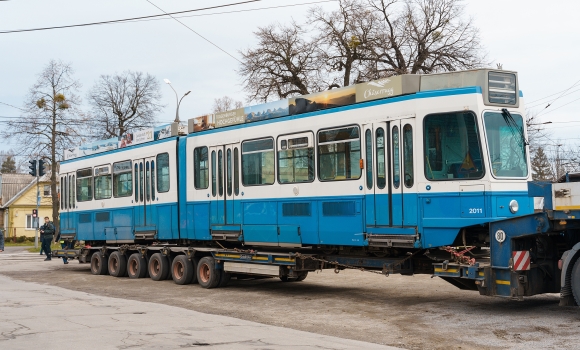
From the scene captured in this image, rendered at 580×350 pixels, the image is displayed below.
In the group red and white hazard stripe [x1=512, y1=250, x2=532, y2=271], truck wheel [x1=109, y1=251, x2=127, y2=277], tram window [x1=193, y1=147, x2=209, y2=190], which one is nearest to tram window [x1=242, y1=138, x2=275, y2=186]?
tram window [x1=193, y1=147, x2=209, y2=190]

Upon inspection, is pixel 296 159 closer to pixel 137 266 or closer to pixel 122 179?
pixel 137 266

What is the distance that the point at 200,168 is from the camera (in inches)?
728

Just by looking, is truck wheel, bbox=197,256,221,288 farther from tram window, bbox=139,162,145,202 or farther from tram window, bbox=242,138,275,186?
tram window, bbox=139,162,145,202

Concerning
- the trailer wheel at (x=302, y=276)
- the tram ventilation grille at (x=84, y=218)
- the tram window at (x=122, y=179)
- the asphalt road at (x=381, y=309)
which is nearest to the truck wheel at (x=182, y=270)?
the asphalt road at (x=381, y=309)

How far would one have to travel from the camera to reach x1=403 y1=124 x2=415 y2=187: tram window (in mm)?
12930

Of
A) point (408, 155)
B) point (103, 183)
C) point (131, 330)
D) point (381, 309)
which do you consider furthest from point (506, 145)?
point (103, 183)

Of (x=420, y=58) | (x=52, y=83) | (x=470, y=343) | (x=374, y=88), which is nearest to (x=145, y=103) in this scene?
(x=52, y=83)

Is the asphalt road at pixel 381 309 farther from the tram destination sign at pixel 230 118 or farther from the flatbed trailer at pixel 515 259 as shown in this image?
the tram destination sign at pixel 230 118

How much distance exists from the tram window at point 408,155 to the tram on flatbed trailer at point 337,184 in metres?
0.02

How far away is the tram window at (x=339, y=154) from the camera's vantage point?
14.1 meters

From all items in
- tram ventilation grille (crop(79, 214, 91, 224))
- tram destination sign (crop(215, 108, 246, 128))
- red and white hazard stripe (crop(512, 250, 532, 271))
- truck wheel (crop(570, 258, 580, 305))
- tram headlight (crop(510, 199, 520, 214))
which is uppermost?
tram destination sign (crop(215, 108, 246, 128))

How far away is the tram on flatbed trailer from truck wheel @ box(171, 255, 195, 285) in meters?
0.04

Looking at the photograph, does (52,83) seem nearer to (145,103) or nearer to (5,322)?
(145,103)

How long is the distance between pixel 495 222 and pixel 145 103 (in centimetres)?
5353
